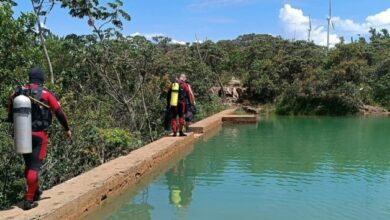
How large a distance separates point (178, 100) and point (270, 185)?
12.7 feet

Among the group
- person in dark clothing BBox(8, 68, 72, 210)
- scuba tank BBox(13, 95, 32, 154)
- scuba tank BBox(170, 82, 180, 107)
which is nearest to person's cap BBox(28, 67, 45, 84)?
person in dark clothing BBox(8, 68, 72, 210)

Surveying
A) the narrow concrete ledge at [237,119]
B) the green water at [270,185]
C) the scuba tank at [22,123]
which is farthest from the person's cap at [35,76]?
the narrow concrete ledge at [237,119]

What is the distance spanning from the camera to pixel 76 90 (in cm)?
1111

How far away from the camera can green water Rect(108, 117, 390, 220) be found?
5.21m

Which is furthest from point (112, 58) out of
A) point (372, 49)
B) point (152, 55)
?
point (372, 49)

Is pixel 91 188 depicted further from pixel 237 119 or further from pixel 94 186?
pixel 237 119

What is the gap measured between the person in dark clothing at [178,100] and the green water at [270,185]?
72cm

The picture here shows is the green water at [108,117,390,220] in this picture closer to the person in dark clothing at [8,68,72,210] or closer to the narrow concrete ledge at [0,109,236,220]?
the narrow concrete ledge at [0,109,236,220]

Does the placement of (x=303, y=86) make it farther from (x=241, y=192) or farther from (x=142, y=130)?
(x=241, y=192)

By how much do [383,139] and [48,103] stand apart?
10006 millimetres

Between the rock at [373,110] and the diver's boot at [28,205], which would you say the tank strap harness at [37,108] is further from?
the rock at [373,110]

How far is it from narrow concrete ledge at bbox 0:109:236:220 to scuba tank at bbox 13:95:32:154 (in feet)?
1.84

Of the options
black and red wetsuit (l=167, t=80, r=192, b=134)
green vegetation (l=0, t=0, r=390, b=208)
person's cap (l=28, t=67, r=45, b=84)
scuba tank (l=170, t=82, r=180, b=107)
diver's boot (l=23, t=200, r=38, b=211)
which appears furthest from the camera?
black and red wetsuit (l=167, t=80, r=192, b=134)

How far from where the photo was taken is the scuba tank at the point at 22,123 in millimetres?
4094
